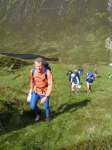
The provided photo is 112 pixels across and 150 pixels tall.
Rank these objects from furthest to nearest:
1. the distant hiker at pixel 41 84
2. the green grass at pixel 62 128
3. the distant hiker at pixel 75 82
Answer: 1. the distant hiker at pixel 75 82
2. the distant hiker at pixel 41 84
3. the green grass at pixel 62 128

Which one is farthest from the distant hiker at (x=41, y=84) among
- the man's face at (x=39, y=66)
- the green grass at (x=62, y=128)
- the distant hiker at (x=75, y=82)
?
the distant hiker at (x=75, y=82)

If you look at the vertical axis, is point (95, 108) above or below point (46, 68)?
below

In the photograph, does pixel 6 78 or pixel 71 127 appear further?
pixel 6 78

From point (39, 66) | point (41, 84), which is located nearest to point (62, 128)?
point (41, 84)

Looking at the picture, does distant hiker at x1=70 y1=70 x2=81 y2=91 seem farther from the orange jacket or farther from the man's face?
the man's face

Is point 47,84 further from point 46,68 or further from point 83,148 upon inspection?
point 83,148

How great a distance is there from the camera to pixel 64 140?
17.6 meters

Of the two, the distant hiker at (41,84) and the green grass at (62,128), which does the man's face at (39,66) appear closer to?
the distant hiker at (41,84)

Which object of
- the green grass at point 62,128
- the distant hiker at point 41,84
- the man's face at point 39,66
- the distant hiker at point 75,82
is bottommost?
the green grass at point 62,128

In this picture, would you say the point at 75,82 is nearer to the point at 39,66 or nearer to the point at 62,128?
the point at 62,128

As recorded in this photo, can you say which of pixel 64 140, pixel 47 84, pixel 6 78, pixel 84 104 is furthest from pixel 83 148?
pixel 6 78

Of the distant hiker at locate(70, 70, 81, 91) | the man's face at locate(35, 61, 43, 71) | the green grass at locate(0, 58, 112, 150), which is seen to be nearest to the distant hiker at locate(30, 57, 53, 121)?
the man's face at locate(35, 61, 43, 71)

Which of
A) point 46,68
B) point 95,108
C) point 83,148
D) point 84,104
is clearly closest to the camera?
point 83,148

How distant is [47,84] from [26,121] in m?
2.57
